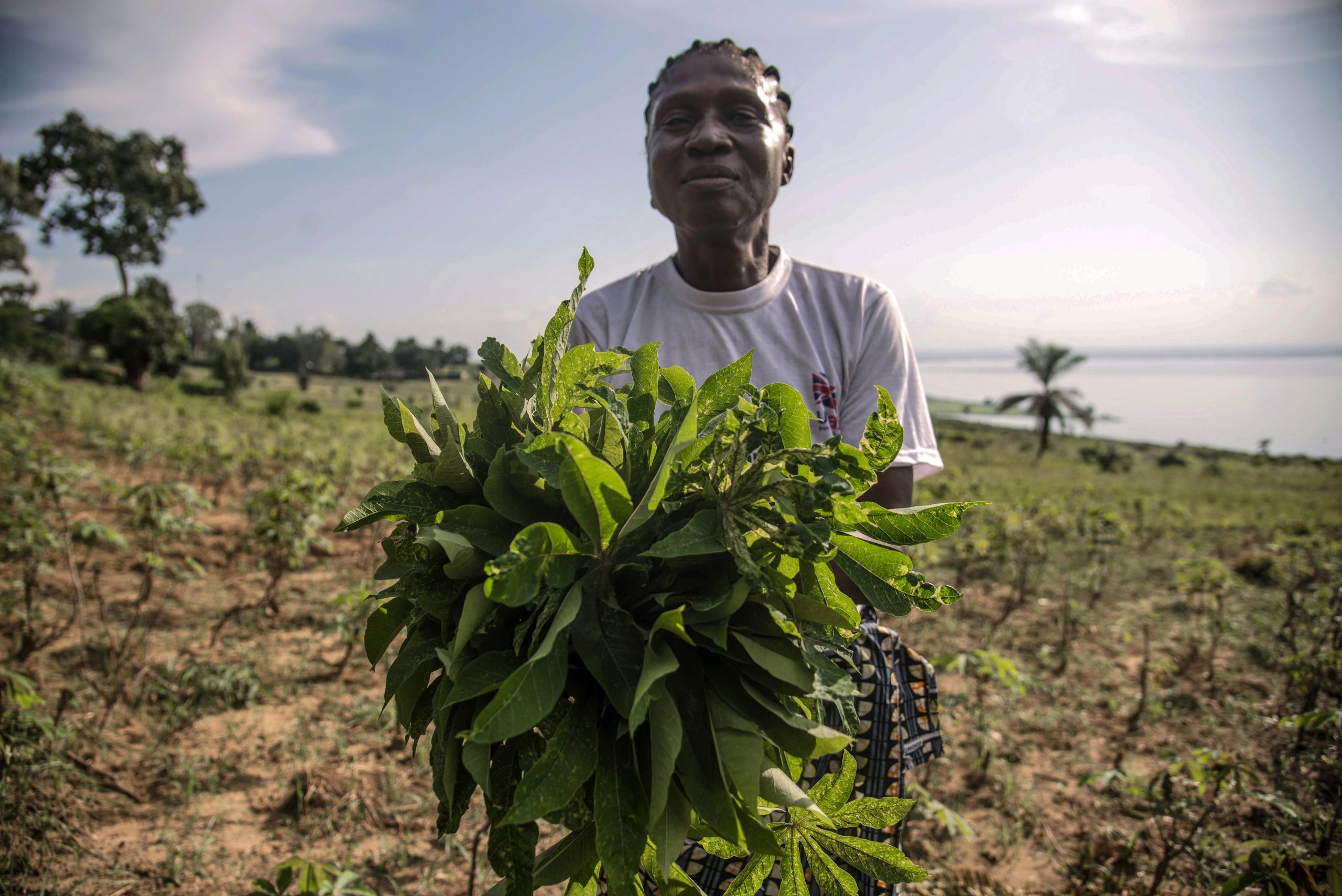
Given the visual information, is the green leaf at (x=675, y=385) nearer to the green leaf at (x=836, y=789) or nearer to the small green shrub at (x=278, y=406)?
the green leaf at (x=836, y=789)

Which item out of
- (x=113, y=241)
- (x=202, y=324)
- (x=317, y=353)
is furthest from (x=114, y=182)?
(x=202, y=324)

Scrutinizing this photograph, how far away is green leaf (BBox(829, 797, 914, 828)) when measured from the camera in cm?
93

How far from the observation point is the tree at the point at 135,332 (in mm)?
28453

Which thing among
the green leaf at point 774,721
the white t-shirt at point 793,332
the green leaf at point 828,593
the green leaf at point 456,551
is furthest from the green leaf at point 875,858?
the white t-shirt at point 793,332

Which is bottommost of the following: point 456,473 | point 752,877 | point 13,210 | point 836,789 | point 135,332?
point 752,877

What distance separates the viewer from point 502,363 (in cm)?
96

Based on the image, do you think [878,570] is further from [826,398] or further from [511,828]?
[826,398]

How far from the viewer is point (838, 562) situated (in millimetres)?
854

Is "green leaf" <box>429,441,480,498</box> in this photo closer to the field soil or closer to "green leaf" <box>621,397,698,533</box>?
"green leaf" <box>621,397,698,533</box>

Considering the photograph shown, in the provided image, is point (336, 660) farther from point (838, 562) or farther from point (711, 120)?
point (838, 562)

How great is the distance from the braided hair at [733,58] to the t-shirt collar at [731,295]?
0.48 meters

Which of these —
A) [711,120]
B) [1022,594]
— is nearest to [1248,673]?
[1022,594]

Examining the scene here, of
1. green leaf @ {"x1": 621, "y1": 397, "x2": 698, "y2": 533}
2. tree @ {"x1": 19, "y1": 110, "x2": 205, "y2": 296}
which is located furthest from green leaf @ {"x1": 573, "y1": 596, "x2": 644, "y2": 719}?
tree @ {"x1": 19, "y1": 110, "x2": 205, "y2": 296}

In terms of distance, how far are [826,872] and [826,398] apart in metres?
1.18
